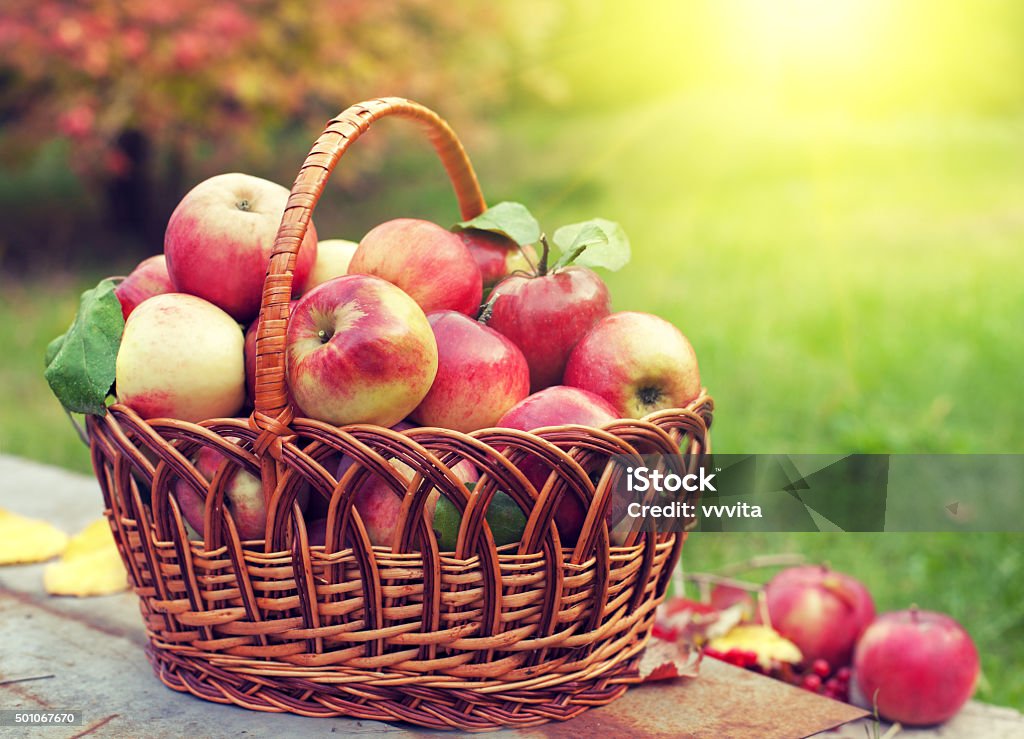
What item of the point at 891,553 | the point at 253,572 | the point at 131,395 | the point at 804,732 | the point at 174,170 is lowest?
the point at 891,553

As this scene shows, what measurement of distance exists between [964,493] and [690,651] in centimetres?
160

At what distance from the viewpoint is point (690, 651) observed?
1.47 meters

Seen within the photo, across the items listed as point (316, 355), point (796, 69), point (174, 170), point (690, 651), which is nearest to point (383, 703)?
point (316, 355)

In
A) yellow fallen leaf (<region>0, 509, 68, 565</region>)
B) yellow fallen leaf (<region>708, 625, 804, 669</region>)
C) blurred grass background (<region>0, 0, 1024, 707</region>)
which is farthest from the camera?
blurred grass background (<region>0, 0, 1024, 707</region>)

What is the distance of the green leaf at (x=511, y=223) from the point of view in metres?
1.43

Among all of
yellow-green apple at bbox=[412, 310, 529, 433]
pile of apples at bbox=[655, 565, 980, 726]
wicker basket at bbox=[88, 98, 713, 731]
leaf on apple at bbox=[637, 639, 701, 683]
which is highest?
yellow-green apple at bbox=[412, 310, 529, 433]

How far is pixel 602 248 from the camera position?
4.64 ft

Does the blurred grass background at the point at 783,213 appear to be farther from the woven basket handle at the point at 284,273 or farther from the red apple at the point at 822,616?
the woven basket handle at the point at 284,273

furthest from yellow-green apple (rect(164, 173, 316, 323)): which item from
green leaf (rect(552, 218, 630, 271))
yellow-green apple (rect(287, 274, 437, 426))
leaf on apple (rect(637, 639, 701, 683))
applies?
leaf on apple (rect(637, 639, 701, 683))

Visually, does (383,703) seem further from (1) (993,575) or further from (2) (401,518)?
(1) (993,575)

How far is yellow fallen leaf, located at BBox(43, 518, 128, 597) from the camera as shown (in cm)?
165

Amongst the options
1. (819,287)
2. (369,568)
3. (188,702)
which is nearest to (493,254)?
(369,568)

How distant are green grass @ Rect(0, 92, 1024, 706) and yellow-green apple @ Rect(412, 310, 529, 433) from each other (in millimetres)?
1153

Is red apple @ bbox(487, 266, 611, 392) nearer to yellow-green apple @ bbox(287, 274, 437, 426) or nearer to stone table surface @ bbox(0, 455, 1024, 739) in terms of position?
yellow-green apple @ bbox(287, 274, 437, 426)
